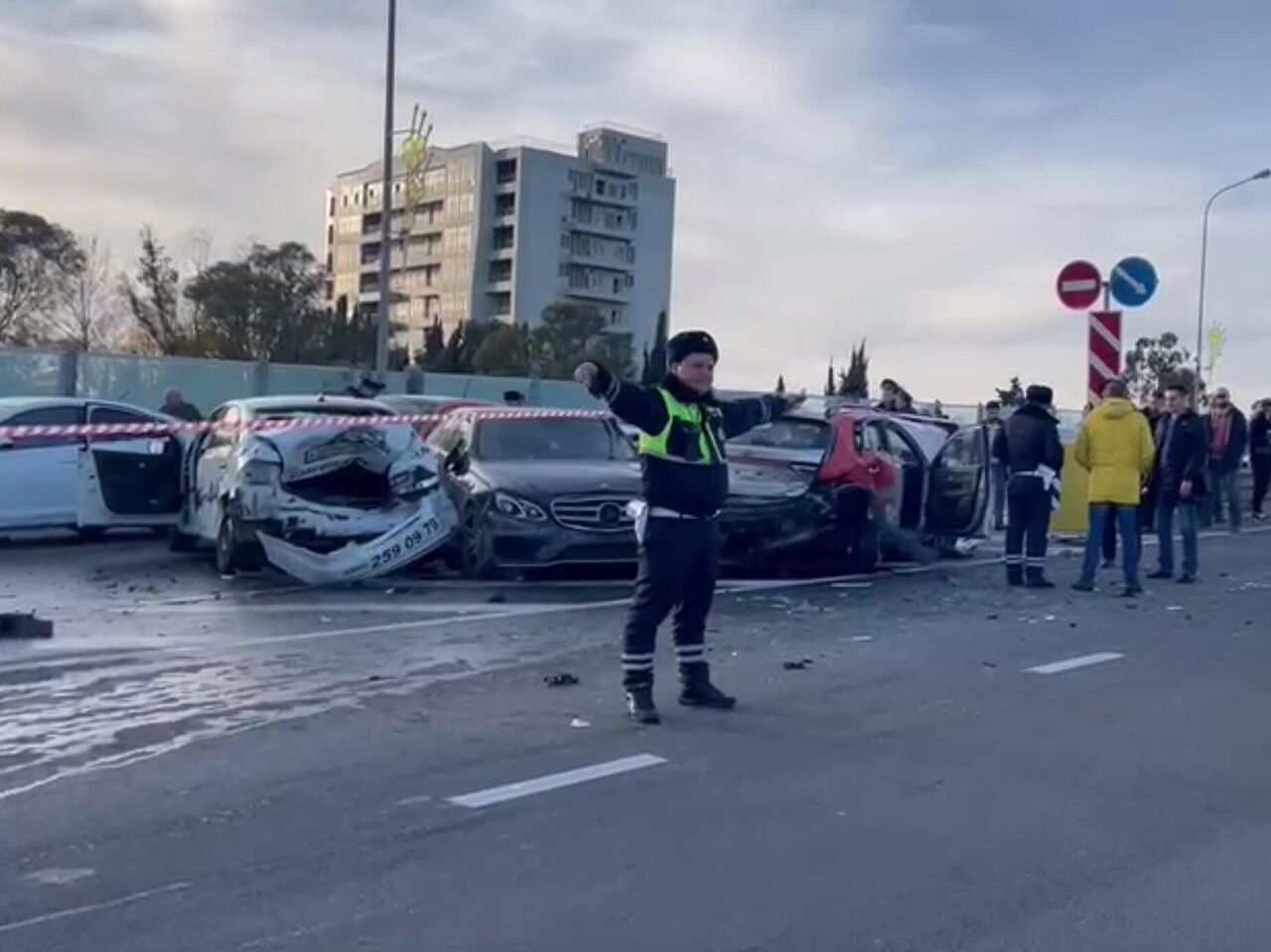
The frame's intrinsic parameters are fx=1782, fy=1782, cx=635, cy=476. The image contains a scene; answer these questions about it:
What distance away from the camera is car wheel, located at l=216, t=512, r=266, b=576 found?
1398 cm

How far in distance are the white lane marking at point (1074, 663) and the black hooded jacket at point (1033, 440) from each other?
3959 mm

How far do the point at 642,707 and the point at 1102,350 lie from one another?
10.5 meters

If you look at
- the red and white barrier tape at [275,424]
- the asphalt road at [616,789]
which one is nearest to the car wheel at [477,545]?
the red and white barrier tape at [275,424]

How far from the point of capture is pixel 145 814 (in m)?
6.48

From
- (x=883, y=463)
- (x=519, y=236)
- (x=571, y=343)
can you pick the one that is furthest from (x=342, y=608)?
(x=519, y=236)

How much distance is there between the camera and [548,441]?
15430 mm

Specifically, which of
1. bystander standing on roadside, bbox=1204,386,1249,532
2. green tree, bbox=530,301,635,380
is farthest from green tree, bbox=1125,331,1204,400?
bystander standing on roadside, bbox=1204,386,1249,532

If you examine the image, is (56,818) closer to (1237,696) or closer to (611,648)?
(611,648)

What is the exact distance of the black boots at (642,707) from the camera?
834cm

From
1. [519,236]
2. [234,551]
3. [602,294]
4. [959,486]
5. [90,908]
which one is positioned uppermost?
[519,236]

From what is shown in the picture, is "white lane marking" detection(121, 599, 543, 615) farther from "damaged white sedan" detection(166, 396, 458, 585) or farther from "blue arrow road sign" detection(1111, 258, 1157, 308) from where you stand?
"blue arrow road sign" detection(1111, 258, 1157, 308)

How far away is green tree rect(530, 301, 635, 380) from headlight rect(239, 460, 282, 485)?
158 feet

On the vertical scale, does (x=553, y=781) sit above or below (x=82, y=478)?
below

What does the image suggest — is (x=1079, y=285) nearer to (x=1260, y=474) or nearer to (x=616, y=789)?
(x=1260, y=474)
